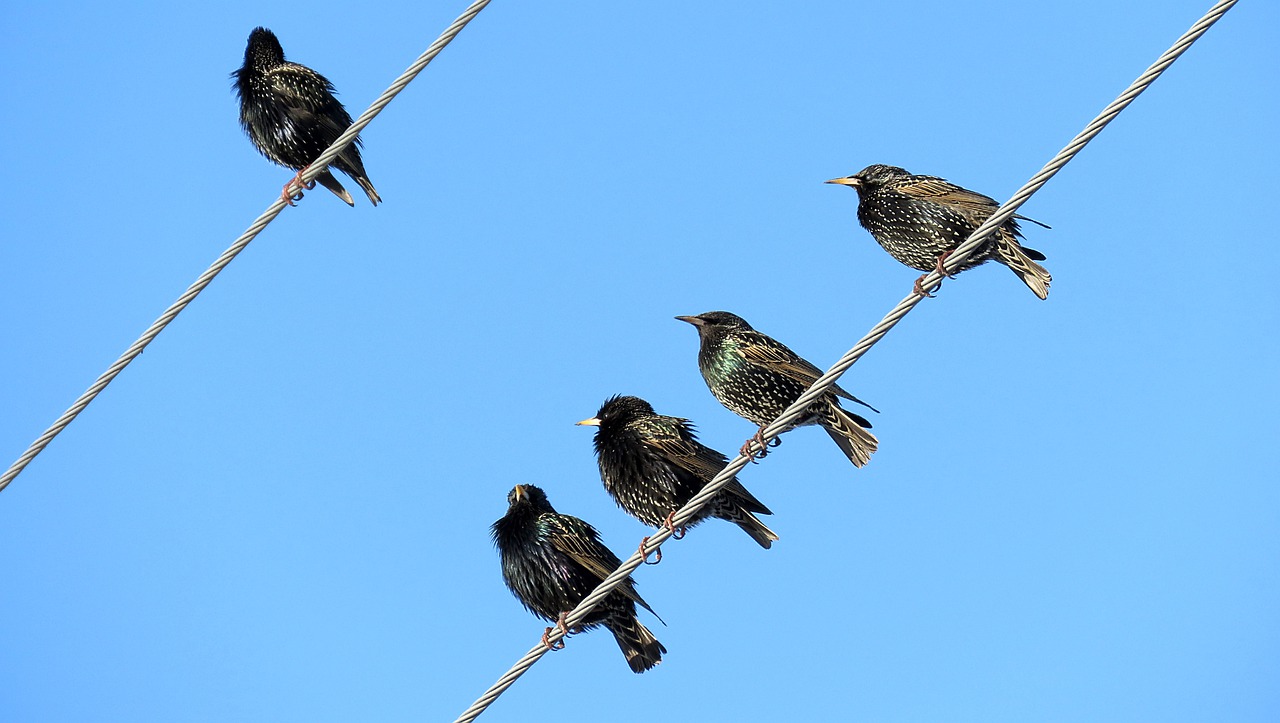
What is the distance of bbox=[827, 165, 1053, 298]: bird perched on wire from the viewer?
6.78 m

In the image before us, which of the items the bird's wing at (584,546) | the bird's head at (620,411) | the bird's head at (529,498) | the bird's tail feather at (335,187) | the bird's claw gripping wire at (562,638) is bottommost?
the bird's claw gripping wire at (562,638)

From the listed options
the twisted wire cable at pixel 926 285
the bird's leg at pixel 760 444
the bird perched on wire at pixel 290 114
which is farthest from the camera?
the bird perched on wire at pixel 290 114

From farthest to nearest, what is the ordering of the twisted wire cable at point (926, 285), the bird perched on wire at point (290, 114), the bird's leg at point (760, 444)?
1. the bird perched on wire at point (290, 114)
2. the bird's leg at point (760, 444)
3. the twisted wire cable at point (926, 285)

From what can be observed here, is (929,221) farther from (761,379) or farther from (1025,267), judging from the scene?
(761,379)

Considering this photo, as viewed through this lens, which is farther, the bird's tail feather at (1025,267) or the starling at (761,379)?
the starling at (761,379)

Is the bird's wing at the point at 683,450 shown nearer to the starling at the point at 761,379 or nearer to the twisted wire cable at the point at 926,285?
the starling at the point at 761,379

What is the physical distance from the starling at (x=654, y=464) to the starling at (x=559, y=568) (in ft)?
0.96

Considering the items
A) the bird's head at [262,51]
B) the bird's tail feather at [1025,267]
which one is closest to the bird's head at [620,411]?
the bird's tail feather at [1025,267]

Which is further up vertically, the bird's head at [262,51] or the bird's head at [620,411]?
the bird's head at [262,51]

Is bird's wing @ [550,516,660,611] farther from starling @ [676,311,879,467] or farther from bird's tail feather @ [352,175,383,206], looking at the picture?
bird's tail feather @ [352,175,383,206]

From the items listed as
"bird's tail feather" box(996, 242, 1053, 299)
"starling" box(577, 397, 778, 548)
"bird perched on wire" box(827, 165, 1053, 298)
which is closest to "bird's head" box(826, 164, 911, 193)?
"bird perched on wire" box(827, 165, 1053, 298)

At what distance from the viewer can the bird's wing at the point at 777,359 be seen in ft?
23.5

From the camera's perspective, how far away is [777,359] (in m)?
7.22

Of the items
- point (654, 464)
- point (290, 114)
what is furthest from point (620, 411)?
point (290, 114)
